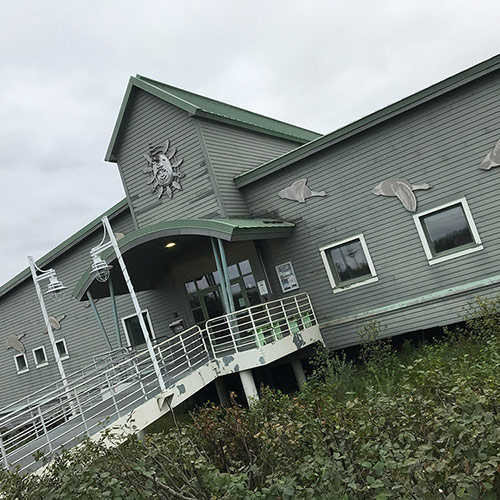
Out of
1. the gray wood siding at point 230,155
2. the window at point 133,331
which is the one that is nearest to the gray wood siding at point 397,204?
the gray wood siding at point 230,155

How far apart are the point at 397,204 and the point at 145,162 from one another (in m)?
7.96

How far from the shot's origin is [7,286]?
21766 millimetres

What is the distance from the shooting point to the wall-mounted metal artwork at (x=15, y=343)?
21.8 metres

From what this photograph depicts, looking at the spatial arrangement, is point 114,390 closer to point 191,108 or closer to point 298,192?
point 298,192

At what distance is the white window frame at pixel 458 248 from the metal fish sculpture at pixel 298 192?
2859mm

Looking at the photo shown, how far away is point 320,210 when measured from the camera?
13719mm

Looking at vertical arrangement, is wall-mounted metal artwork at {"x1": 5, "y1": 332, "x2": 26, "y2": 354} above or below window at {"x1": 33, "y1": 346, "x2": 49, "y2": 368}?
above

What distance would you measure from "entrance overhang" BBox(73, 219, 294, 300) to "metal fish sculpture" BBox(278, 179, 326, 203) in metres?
0.79

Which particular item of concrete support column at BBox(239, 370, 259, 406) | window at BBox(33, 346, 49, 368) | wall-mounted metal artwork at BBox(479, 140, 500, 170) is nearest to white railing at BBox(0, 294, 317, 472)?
concrete support column at BBox(239, 370, 259, 406)

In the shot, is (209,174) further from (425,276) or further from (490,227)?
(490,227)

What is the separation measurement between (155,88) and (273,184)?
15.3 ft

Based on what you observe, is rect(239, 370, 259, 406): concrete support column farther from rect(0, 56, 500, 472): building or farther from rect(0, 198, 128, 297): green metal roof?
rect(0, 198, 128, 297): green metal roof

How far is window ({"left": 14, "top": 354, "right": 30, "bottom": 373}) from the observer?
21.9m

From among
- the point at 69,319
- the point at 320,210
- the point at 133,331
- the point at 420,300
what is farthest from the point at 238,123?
the point at 69,319
